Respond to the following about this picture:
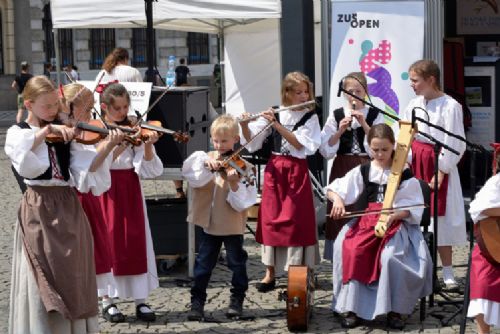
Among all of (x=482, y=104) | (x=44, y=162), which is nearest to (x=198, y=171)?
(x=44, y=162)

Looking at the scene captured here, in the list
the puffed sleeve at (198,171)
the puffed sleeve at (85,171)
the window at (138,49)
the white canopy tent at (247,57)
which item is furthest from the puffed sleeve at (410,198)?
the window at (138,49)

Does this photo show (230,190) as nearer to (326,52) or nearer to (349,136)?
(349,136)

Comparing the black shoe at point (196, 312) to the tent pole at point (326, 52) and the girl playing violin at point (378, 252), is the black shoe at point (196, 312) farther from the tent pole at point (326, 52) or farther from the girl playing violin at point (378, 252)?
the tent pole at point (326, 52)

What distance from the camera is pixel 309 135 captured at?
282 inches

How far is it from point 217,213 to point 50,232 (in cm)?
139

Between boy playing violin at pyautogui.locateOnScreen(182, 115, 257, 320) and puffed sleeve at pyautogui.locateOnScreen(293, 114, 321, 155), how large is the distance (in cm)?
67

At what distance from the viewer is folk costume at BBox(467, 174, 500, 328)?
5.67 m

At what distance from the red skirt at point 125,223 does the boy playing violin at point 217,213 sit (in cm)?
35

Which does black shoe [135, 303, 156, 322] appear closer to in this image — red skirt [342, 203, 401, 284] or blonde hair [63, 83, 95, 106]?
red skirt [342, 203, 401, 284]

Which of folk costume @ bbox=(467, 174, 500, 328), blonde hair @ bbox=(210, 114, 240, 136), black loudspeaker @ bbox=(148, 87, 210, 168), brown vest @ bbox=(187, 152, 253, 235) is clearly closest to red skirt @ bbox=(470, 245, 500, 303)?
folk costume @ bbox=(467, 174, 500, 328)

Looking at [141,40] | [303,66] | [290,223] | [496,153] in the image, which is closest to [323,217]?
[303,66]

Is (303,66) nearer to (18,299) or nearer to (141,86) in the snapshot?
(141,86)

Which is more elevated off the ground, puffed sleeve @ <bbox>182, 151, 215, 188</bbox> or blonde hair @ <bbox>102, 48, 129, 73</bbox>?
blonde hair @ <bbox>102, 48, 129, 73</bbox>

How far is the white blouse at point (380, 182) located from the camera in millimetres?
6488
